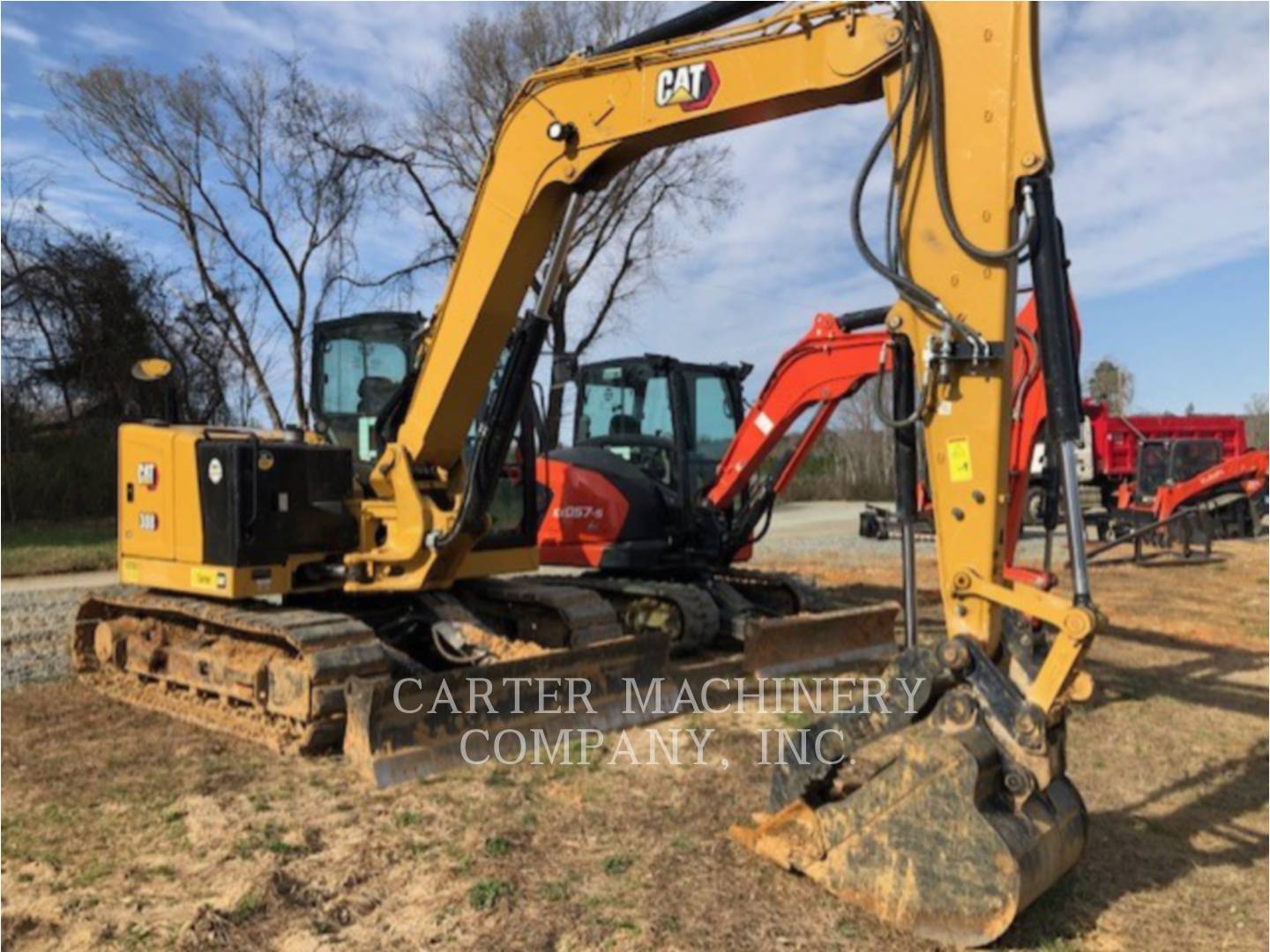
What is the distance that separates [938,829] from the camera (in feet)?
11.6

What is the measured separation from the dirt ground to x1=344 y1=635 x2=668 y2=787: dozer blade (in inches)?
7.4

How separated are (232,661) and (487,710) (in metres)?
1.59

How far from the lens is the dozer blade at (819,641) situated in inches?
292

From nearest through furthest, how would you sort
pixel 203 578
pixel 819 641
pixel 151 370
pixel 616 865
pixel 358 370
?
pixel 616 865, pixel 203 578, pixel 151 370, pixel 358 370, pixel 819 641

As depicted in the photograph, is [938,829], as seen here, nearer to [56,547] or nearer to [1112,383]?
[56,547]

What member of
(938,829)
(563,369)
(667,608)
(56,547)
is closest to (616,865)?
(938,829)

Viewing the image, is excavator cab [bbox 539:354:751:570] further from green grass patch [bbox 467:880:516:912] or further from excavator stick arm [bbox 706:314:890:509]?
green grass patch [bbox 467:880:516:912]

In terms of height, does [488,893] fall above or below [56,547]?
below

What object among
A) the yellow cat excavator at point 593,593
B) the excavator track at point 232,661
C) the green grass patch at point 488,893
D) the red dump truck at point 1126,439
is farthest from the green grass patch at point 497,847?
the red dump truck at point 1126,439

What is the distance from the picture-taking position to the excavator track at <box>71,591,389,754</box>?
551 cm

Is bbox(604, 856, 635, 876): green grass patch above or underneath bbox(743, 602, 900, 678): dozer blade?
underneath

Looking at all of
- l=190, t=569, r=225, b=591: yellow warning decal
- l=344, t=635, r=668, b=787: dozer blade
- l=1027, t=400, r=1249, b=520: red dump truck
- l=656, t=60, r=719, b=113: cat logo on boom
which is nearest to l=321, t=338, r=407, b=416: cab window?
l=190, t=569, r=225, b=591: yellow warning decal

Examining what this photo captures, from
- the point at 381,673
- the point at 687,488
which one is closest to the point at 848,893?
the point at 381,673

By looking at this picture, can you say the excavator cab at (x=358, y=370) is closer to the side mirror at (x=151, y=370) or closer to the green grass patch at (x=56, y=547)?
the side mirror at (x=151, y=370)
